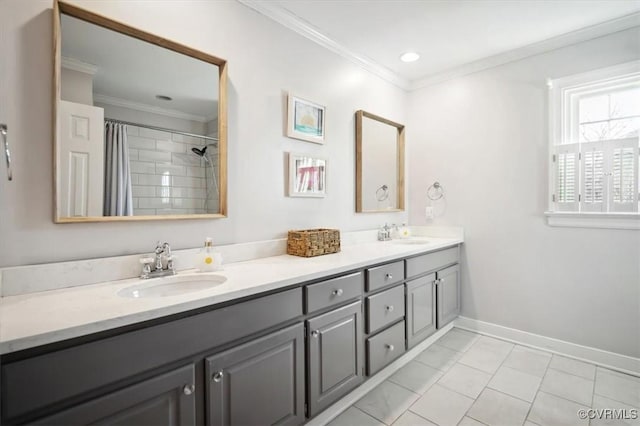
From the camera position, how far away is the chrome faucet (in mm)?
1383

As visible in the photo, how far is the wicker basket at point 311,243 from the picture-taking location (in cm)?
189

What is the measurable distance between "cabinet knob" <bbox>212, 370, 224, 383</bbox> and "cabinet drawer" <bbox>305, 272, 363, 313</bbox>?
0.46 metres

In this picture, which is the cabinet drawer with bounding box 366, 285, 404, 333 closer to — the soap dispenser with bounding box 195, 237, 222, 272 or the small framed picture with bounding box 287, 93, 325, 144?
the soap dispenser with bounding box 195, 237, 222, 272

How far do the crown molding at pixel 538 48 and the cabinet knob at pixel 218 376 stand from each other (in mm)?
3074

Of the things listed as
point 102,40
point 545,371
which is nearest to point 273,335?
point 102,40

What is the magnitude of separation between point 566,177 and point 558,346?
1318 millimetres

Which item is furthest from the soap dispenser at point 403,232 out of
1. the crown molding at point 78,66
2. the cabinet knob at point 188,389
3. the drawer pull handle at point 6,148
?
the drawer pull handle at point 6,148

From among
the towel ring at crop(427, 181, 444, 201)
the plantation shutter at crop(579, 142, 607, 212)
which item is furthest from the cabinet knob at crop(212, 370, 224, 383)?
the plantation shutter at crop(579, 142, 607, 212)

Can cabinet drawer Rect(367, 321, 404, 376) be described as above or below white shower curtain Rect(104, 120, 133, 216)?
below

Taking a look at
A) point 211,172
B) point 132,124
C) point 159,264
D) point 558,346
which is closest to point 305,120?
point 211,172

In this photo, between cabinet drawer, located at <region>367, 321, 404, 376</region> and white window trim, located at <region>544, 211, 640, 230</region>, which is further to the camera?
white window trim, located at <region>544, 211, 640, 230</region>

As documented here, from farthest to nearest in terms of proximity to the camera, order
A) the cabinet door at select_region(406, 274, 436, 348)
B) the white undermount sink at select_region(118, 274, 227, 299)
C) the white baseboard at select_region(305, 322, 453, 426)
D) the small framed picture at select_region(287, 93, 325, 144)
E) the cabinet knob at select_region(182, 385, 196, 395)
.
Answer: the cabinet door at select_region(406, 274, 436, 348)
the small framed picture at select_region(287, 93, 325, 144)
the white baseboard at select_region(305, 322, 453, 426)
the white undermount sink at select_region(118, 274, 227, 299)
the cabinet knob at select_region(182, 385, 196, 395)

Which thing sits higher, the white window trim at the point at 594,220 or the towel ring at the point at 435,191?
the towel ring at the point at 435,191

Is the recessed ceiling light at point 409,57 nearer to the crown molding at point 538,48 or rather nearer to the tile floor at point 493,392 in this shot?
the crown molding at point 538,48
